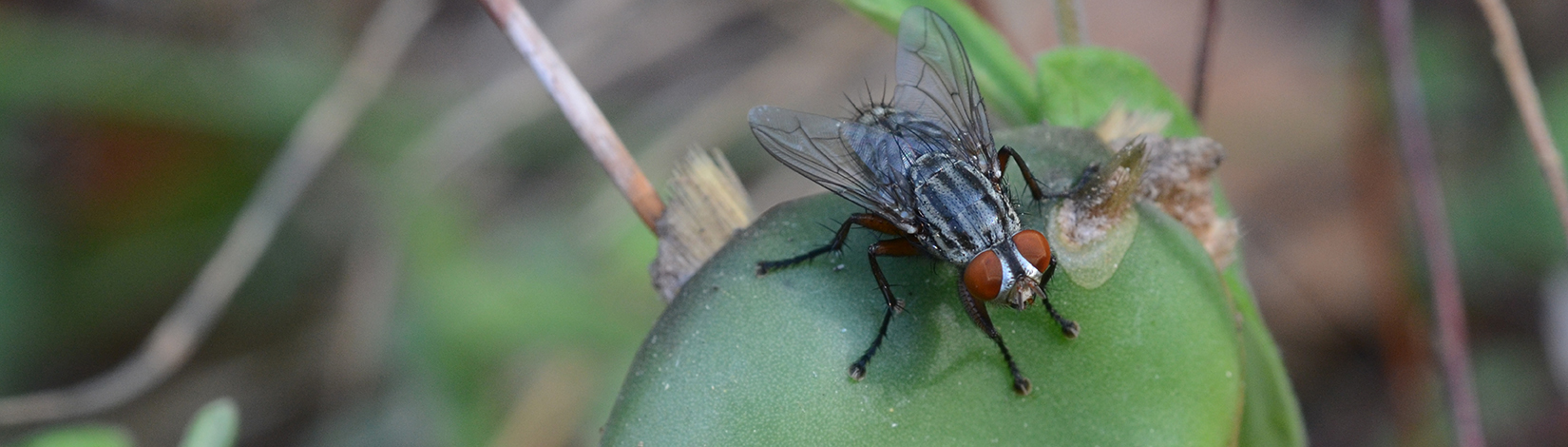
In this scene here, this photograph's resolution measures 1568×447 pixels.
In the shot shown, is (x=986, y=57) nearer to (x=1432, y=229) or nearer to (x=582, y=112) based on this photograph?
(x=582, y=112)

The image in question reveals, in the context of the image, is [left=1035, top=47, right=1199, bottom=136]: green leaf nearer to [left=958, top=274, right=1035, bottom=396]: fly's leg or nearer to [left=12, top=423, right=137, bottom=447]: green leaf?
[left=958, top=274, right=1035, bottom=396]: fly's leg

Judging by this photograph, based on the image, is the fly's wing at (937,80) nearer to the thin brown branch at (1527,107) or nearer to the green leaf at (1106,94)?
the green leaf at (1106,94)

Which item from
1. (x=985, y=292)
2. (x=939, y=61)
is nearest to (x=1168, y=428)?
(x=985, y=292)

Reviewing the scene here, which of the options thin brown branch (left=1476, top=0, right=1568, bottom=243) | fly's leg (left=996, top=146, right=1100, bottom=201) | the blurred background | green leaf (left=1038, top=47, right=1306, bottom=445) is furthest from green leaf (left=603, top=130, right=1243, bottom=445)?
the blurred background

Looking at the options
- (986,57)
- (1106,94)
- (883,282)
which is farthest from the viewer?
(986,57)

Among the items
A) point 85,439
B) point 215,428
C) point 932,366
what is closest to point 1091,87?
point 932,366

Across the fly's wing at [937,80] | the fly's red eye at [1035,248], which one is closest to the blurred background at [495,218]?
the fly's wing at [937,80]

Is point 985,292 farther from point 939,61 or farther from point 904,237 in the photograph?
point 939,61
